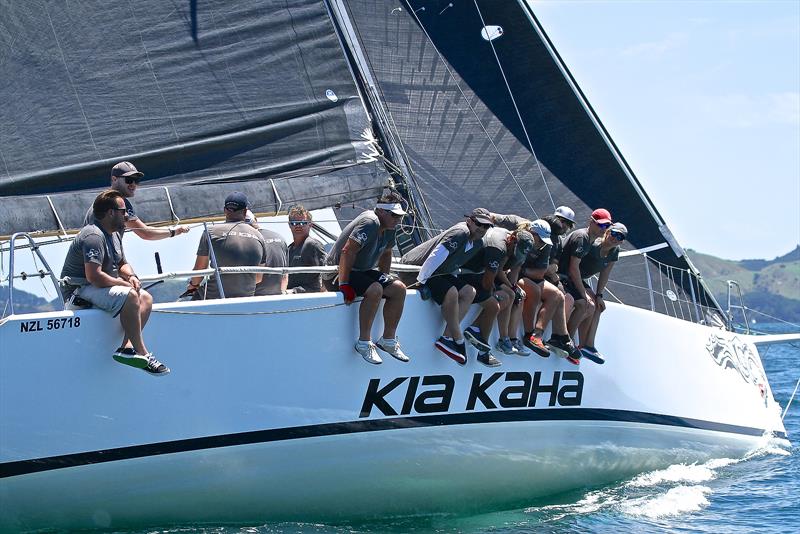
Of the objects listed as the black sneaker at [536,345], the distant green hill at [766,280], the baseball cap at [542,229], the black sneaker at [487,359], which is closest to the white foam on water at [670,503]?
the black sneaker at [536,345]

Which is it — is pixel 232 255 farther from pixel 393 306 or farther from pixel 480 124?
pixel 480 124

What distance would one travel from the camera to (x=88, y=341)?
22.4ft

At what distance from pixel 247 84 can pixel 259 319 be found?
8.33 feet

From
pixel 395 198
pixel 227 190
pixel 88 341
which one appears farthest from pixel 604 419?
pixel 88 341

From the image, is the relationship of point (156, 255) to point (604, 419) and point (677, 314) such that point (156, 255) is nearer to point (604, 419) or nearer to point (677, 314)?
point (604, 419)

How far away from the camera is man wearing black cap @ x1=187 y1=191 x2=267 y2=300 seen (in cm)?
764

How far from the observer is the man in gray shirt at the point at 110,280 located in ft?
21.9

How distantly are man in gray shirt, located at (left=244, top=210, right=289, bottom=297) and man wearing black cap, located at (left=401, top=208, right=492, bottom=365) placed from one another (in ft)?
3.12

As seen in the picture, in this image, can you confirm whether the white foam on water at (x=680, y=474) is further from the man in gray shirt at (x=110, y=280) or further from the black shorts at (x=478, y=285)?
the man in gray shirt at (x=110, y=280)

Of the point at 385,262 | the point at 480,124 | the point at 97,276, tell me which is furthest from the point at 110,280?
the point at 480,124

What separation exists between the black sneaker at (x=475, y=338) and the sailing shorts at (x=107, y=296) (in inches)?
106

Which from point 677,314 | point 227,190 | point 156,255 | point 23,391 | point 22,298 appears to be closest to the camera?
point 23,391

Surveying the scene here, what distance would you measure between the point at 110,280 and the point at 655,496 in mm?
5021

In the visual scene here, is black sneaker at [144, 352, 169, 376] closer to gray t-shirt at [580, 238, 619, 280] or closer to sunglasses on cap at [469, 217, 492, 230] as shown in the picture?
sunglasses on cap at [469, 217, 492, 230]
